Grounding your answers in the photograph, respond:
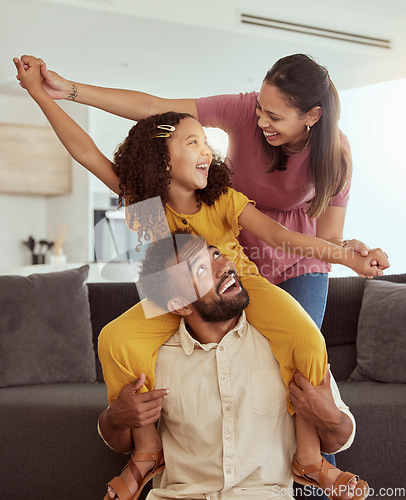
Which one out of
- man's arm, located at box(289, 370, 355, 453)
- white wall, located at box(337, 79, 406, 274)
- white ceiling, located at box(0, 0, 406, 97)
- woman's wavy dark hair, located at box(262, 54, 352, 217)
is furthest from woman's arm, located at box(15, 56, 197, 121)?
white wall, located at box(337, 79, 406, 274)

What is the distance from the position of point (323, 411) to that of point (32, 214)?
5061 millimetres

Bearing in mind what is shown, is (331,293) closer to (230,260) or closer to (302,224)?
(302,224)

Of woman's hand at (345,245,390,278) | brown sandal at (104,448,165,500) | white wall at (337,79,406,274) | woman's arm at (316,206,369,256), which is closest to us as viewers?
woman's hand at (345,245,390,278)

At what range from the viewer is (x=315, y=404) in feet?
4.33

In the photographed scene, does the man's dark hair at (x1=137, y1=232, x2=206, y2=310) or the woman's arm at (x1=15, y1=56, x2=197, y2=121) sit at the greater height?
the woman's arm at (x1=15, y1=56, x2=197, y2=121)

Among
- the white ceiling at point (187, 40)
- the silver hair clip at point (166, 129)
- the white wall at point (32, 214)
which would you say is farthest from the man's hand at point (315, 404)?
the white wall at point (32, 214)

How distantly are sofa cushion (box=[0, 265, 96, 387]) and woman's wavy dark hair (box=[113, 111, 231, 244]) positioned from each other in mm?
1036

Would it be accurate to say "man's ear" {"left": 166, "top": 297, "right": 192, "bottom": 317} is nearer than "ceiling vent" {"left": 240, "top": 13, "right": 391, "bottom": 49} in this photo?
Yes

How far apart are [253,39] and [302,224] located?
316cm

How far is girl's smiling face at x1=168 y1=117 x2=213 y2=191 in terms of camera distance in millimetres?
1298

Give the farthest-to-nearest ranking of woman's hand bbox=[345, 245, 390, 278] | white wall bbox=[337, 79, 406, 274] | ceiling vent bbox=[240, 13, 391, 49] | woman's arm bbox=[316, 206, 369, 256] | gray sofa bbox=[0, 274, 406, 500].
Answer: white wall bbox=[337, 79, 406, 274], ceiling vent bbox=[240, 13, 391, 49], gray sofa bbox=[0, 274, 406, 500], woman's arm bbox=[316, 206, 369, 256], woman's hand bbox=[345, 245, 390, 278]

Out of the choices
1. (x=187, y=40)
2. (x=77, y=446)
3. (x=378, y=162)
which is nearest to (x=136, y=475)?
(x=77, y=446)

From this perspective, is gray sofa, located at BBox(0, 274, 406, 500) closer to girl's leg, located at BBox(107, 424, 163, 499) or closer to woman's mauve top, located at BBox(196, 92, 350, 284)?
girl's leg, located at BBox(107, 424, 163, 499)

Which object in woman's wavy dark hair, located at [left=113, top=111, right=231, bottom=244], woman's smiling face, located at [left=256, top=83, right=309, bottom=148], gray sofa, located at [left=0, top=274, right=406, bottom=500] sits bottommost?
gray sofa, located at [left=0, top=274, right=406, bottom=500]
